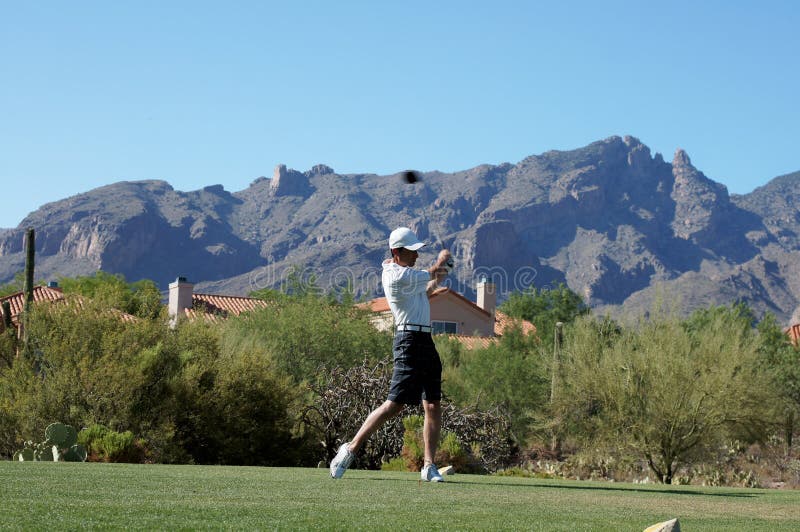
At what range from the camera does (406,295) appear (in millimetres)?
8711

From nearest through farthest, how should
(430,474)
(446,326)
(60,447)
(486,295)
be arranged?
(430,474), (60,447), (446,326), (486,295)

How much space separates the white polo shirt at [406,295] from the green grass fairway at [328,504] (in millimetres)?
1431

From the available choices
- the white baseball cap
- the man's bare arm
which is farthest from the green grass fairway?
the white baseball cap

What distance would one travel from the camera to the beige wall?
223ft

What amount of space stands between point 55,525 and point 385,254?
612 ft

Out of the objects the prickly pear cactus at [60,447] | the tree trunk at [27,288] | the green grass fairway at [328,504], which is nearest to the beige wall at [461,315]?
the tree trunk at [27,288]

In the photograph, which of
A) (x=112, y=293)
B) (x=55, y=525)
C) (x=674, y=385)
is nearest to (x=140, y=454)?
(x=112, y=293)

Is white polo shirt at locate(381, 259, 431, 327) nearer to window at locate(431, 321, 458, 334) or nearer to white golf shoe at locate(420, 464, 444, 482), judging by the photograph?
white golf shoe at locate(420, 464, 444, 482)

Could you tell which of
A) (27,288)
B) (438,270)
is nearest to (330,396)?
(27,288)

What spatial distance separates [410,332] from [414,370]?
33 centimetres

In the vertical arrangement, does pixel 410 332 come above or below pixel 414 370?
above

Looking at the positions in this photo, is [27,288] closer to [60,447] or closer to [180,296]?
[60,447]

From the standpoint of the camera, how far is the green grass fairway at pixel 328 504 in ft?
16.7

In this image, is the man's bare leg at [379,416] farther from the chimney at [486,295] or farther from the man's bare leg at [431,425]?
the chimney at [486,295]
